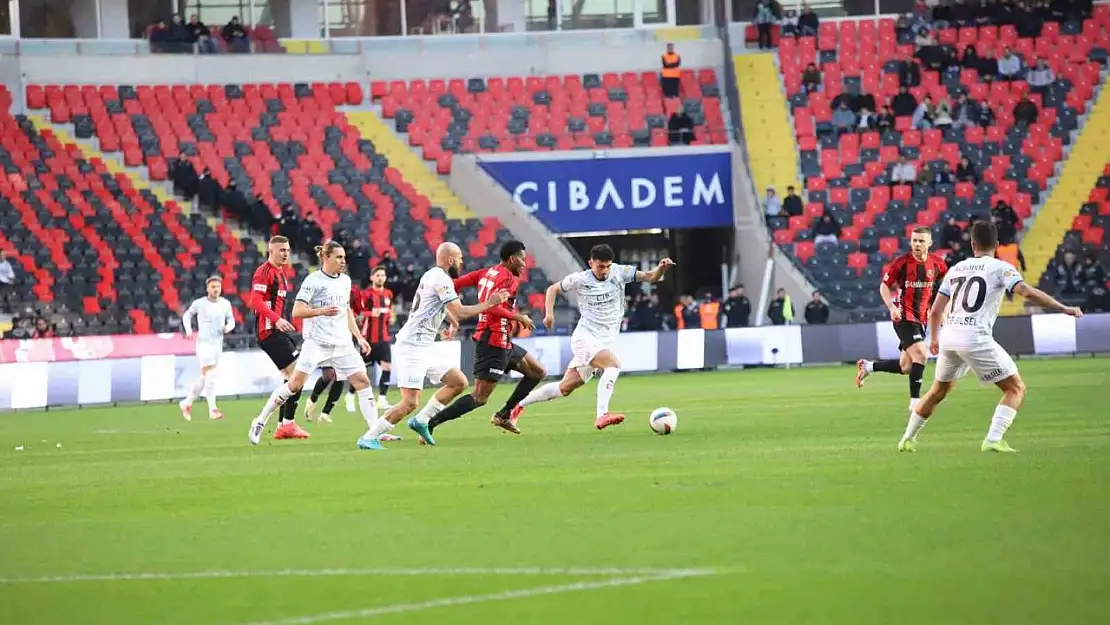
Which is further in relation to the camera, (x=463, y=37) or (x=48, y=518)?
(x=463, y=37)

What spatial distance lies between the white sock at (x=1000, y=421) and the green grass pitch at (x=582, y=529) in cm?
24

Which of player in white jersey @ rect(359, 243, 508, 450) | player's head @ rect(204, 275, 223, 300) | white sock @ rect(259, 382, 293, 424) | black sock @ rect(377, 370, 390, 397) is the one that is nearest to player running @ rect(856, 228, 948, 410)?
player in white jersey @ rect(359, 243, 508, 450)

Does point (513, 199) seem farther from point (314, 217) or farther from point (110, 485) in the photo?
point (110, 485)

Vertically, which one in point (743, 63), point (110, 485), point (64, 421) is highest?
point (743, 63)

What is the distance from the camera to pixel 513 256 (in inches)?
733

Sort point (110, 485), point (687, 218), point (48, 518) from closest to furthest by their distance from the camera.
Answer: point (48, 518) → point (110, 485) → point (687, 218)

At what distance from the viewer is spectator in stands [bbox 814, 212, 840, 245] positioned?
42.5 m

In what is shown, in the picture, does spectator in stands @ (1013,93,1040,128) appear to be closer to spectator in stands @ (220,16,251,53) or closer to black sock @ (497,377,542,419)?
spectator in stands @ (220,16,251,53)

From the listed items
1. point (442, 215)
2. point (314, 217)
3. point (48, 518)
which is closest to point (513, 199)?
point (442, 215)

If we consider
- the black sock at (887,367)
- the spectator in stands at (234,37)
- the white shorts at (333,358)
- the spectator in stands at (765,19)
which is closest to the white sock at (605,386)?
the white shorts at (333,358)

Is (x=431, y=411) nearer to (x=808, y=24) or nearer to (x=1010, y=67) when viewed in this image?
(x=1010, y=67)

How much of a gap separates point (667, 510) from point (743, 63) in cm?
3732

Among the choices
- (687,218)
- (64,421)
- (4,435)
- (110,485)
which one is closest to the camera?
(110,485)

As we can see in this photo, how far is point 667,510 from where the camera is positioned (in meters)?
11.7
